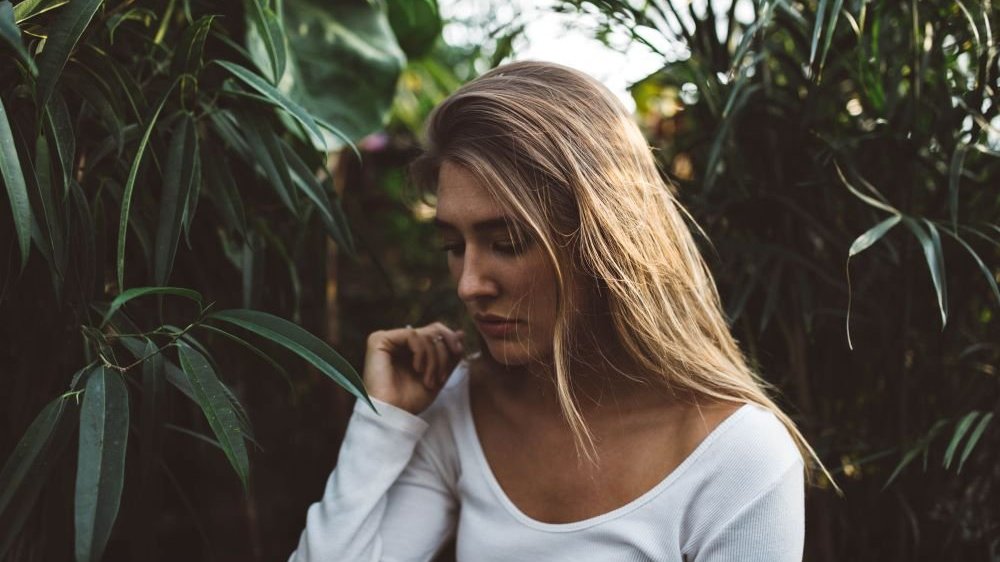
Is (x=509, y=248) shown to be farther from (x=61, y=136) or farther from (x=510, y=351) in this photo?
(x=61, y=136)

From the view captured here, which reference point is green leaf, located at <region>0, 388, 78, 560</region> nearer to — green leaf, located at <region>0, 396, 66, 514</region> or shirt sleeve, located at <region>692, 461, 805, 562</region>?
green leaf, located at <region>0, 396, 66, 514</region>

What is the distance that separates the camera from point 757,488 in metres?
0.82

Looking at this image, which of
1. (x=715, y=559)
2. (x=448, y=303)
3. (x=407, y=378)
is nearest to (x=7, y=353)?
(x=407, y=378)

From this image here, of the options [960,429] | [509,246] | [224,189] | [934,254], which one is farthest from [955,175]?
[224,189]

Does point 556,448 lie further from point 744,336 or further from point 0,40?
point 0,40

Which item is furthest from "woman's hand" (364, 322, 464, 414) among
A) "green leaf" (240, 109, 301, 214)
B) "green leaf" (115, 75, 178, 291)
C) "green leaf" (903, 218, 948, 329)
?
"green leaf" (903, 218, 948, 329)

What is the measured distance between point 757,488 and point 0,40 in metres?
0.92

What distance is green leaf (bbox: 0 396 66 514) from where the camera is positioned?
683 mm

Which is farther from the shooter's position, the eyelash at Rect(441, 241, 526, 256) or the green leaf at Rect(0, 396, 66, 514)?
the eyelash at Rect(441, 241, 526, 256)

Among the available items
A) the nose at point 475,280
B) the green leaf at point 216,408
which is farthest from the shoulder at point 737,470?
the green leaf at point 216,408

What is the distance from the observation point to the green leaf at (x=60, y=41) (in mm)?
690

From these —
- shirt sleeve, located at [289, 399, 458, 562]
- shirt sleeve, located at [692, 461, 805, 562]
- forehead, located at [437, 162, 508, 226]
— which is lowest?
shirt sleeve, located at [289, 399, 458, 562]

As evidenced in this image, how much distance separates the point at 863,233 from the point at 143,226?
100 centimetres

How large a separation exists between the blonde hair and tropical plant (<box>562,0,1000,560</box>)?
18 centimetres
